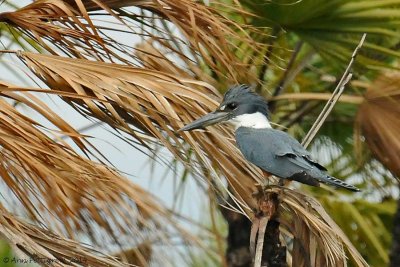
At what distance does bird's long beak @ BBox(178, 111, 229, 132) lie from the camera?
3.39m

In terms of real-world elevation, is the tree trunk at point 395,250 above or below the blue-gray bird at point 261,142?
above

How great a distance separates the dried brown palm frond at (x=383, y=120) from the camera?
4574 millimetres

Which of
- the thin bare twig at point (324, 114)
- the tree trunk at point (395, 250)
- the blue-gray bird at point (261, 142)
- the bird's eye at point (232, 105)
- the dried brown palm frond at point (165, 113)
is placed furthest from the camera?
the tree trunk at point (395, 250)

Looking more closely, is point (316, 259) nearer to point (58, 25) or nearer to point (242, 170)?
point (242, 170)

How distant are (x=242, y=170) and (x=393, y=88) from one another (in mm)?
1338

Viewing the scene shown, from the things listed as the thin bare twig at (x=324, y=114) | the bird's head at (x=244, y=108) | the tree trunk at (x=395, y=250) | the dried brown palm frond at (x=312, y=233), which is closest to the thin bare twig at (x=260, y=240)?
the dried brown palm frond at (x=312, y=233)

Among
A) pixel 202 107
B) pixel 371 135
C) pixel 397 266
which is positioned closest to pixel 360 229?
pixel 397 266

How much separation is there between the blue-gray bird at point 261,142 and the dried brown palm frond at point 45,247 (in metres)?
0.54

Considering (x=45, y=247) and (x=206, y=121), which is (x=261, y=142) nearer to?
(x=206, y=121)

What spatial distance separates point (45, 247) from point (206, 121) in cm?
74

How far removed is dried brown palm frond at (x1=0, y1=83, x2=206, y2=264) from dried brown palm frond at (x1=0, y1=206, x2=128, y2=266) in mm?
123

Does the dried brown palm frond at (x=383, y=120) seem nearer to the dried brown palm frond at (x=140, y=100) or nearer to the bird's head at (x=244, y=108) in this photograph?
the bird's head at (x=244, y=108)

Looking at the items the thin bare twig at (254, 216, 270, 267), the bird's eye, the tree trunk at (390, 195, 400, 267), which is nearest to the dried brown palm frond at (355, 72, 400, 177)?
the bird's eye

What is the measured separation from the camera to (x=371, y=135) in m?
4.70
